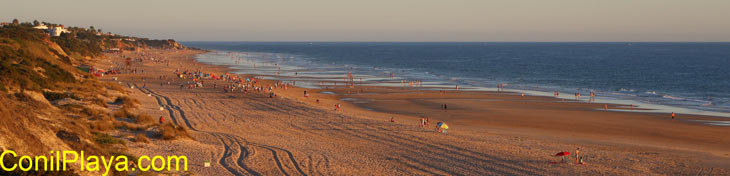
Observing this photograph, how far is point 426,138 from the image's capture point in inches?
1038

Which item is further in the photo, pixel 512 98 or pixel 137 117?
pixel 512 98

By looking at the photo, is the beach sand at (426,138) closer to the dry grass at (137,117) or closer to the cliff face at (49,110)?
the dry grass at (137,117)

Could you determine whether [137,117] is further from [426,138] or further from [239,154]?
[426,138]

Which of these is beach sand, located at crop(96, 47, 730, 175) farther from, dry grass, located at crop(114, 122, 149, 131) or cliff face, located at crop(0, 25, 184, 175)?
cliff face, located at crop(0, 25, 184, 175)

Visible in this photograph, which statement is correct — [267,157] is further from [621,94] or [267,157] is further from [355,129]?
[621,94]

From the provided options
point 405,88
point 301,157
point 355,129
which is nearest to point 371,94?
point 405,88

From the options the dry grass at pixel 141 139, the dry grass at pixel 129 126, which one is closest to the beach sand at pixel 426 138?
the dry grass at pixel 141 139

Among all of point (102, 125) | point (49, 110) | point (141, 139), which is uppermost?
point (49, 110)

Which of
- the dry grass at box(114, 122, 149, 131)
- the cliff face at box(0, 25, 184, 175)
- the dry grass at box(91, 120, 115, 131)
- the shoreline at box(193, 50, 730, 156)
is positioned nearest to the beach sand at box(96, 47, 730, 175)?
the shoreline at box(193, 50, 730, 156)

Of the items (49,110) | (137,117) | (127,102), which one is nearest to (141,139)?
(49,110)

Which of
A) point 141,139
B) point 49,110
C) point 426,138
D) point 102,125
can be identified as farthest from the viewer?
point 426,138

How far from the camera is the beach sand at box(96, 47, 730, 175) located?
20172mm

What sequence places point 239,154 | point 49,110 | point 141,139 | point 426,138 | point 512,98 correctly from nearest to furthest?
1. point 141,139
2. point 239,154
3. point 49,110
4. point 426,138
5. point 512,98

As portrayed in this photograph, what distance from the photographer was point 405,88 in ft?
190
